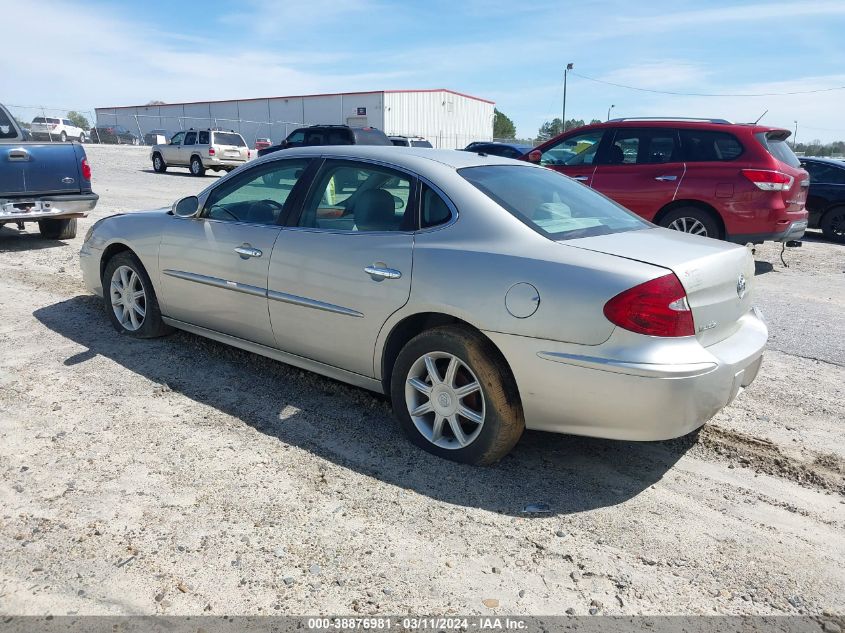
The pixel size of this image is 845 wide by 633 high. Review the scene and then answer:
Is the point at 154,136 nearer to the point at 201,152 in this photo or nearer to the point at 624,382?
the point at 201,152

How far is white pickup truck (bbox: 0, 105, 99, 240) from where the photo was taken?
8.05 meters

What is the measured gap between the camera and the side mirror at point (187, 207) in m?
4.67

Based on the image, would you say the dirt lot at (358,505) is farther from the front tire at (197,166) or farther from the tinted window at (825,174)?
the front tire at (197,166)

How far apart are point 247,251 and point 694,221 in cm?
616

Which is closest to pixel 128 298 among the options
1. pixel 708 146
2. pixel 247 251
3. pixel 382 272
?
pixel 247 251

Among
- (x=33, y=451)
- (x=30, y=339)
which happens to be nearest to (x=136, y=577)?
(x=33, y=451)

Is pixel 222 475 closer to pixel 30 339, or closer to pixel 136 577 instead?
pixel 136 577

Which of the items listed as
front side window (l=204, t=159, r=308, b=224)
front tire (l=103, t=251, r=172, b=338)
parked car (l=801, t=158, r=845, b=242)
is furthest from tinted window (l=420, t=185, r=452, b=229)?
parked car (l=801, t=158, r=845, b=242)

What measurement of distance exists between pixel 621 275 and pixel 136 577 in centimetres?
234

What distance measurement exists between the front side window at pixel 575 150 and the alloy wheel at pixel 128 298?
6.33m

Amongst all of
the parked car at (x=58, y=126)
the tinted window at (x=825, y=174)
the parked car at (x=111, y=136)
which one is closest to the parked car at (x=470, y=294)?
the tinted window at (x=825, y=174)

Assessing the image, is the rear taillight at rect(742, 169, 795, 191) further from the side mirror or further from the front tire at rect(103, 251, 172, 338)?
the front tire at rect(103, 251, 172, 338)

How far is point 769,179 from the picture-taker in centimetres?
793

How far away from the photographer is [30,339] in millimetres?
5168
